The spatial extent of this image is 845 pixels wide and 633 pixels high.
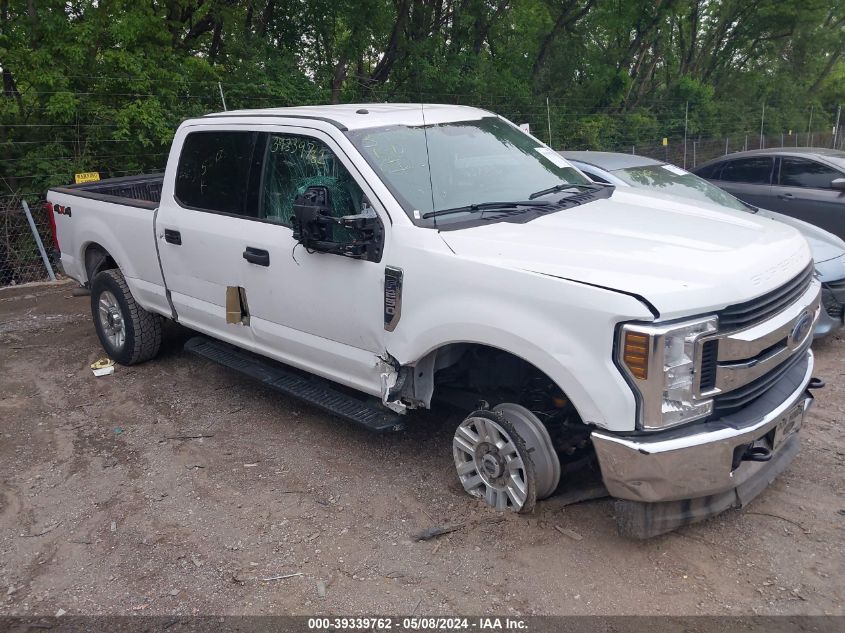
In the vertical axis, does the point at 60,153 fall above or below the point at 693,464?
above

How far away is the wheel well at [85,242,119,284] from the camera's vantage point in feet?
21.7

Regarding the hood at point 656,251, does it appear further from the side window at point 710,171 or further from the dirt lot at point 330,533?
the side window at point 710,171

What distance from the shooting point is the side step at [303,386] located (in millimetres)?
4320

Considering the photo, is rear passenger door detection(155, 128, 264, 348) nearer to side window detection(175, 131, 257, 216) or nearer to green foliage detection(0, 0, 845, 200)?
side window detection(175, 131, 257, 216)

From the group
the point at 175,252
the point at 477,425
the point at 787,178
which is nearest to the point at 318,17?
the point at 787,178

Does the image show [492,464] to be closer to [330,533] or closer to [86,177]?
[330,533]

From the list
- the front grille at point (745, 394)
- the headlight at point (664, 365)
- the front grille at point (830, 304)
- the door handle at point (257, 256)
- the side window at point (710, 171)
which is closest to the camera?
the headlight at point (664, 365)

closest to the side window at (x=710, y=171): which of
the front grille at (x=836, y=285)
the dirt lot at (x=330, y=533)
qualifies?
the front grille at (x=836, y=285)

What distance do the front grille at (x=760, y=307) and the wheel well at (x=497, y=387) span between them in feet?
2.55

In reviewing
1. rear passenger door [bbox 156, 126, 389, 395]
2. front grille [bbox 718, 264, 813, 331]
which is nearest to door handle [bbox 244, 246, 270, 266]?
rear passenger door [bbox 156, 126, 389, 395]

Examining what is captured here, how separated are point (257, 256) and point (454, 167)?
134cm

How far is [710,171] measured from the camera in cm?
973

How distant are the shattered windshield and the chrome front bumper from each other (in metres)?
1.52

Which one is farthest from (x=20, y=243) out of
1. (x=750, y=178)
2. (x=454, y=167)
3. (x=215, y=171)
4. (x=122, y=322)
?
(x=750, y=178)
